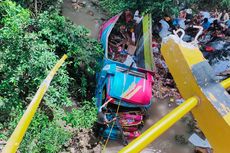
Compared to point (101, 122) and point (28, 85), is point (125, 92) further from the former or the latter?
point (28, 85)

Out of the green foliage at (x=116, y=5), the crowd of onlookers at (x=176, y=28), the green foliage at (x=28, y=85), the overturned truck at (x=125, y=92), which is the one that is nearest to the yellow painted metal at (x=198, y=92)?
the green foliage at (x=28, y=85)

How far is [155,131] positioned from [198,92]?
503mm

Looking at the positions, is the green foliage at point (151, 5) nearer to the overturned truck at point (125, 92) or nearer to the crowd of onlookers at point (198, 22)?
the crowd of onlookers at point (198, 22)

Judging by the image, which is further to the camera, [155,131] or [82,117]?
[82,117]

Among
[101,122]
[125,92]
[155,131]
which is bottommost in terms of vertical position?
[101,122]

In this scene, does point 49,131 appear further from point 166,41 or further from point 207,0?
point 207,0

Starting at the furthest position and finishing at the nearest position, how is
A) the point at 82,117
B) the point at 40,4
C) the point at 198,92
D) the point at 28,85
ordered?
the point at 40,4, the point at 82,117, the point at 28,85, the point at 198,92

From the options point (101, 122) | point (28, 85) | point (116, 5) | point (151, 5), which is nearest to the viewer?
point (28, 85)

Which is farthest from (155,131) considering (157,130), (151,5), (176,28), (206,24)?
(206,24)

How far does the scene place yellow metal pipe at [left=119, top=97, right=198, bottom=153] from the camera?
1.31 meters

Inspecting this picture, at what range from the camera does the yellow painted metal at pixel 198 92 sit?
1.64m

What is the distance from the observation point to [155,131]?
1431mm

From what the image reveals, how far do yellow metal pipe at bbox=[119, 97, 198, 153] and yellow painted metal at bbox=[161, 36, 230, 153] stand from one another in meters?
0.09

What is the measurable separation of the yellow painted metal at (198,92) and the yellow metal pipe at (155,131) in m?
0.09
